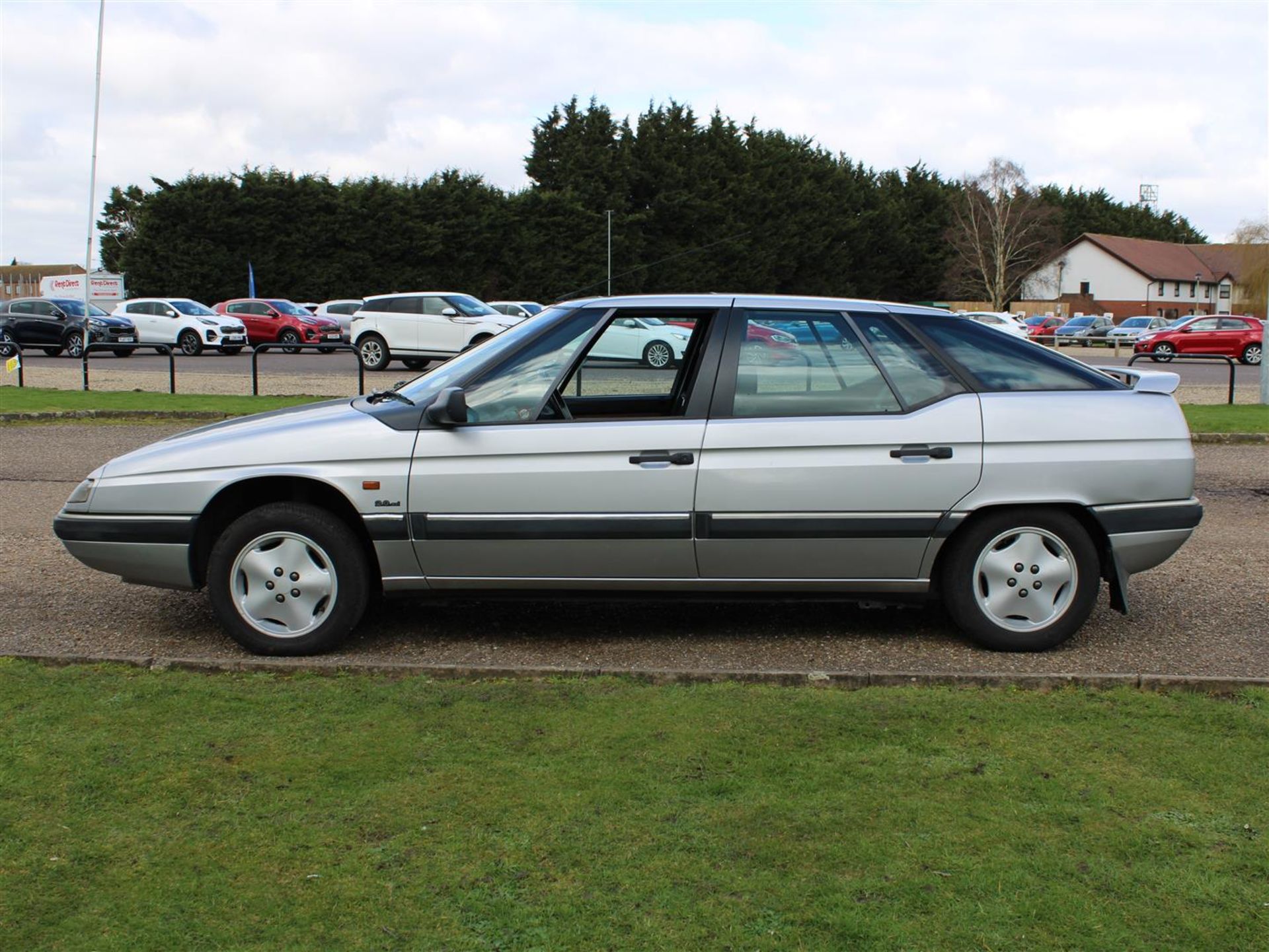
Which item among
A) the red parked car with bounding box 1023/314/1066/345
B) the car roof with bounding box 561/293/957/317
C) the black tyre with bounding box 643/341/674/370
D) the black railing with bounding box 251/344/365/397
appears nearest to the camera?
the car roof with bounding box 561/293/957/317

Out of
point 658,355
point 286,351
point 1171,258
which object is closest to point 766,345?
point 658,355

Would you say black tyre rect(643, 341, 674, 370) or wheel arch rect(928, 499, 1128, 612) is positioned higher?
black tyre rect(643, 341, 674, 370)

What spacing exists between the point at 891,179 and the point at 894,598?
91.5 metres

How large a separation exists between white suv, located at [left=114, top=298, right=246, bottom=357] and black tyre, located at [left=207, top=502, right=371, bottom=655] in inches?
1259

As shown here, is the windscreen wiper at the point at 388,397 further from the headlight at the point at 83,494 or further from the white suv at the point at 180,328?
the white suv at the point at 180,328

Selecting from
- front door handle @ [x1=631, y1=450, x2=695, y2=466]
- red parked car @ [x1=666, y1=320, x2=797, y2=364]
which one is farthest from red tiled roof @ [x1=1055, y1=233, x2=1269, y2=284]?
front door handle @ [x1=631, y1=450, x2=695, y2=466]

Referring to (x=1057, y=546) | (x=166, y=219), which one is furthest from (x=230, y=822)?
(x=166, y=219)

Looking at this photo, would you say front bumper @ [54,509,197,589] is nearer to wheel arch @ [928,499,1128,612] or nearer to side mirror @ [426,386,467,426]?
side mirror @ [426,386,467,426]

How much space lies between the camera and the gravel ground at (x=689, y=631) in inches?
215

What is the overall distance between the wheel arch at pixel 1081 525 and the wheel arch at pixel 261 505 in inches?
98.1

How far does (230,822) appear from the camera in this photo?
3.66 metres

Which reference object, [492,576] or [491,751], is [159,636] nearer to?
[492,576]

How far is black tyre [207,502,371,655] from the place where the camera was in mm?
5422

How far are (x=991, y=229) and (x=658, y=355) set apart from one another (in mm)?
88349
